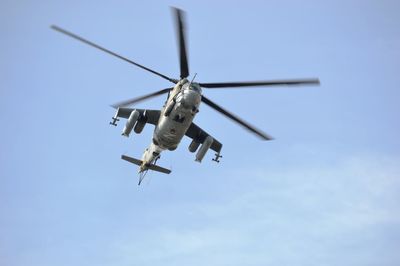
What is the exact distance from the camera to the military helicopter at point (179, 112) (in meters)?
29.7

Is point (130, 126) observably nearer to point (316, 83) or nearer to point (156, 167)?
point (156, 167)

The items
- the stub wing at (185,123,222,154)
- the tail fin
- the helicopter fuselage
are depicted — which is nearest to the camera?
the helicopter fuselage

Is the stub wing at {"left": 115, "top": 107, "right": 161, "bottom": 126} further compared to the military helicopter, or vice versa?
the stub wing at {"left": 115, "top": 107, "right": 161, "bottom": 126}

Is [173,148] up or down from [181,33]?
down

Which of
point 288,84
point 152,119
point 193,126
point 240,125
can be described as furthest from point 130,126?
point 288,84

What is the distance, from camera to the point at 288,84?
29.8 meters

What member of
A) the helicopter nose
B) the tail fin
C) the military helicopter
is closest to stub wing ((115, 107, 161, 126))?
the military helicopter

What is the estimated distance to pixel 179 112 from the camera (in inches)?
1227

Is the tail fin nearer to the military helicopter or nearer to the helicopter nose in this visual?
the military helicopter

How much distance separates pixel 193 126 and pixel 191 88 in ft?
24.3

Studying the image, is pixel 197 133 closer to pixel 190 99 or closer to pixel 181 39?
pixel 190 99

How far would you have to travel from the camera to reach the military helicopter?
29672mm

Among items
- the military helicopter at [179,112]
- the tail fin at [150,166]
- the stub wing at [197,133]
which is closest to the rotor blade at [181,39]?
the military helicopter at [179,112]

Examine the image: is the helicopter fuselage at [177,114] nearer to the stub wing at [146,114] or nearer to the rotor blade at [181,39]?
the rotor blade at [181,39]
